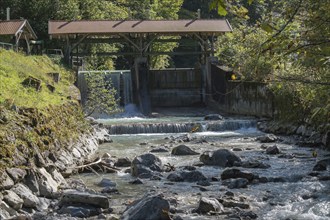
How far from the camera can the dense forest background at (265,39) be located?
5250mm

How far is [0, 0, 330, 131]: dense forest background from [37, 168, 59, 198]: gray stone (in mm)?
4659

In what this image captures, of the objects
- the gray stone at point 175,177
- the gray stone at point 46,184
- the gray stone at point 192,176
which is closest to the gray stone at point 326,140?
the gray stone at point 192,176

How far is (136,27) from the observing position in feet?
110

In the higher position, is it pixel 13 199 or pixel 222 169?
pixel 13 199

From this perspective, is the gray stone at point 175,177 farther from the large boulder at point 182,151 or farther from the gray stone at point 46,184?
the large boulder at point 182,151

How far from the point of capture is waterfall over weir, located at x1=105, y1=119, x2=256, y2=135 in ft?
80.0

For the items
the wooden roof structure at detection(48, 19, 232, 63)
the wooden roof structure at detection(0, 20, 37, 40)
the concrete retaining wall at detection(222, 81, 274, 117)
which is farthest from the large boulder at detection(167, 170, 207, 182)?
the wooden roof structure at detection(0, 20, 37, 40)

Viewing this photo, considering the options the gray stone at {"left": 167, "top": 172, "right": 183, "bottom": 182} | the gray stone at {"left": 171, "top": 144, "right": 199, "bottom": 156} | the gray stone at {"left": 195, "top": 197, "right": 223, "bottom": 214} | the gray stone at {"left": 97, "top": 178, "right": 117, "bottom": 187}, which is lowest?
the gray stone at {"left": 171, "top": 144, "right": 199, "bottom": 156}

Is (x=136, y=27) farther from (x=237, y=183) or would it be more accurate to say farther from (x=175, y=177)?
(x=237, y=183)

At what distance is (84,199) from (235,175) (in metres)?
4.72

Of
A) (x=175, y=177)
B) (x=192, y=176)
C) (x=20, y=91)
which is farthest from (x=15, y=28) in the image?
(x=192, y=176)

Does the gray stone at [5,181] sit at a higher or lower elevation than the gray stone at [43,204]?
higher

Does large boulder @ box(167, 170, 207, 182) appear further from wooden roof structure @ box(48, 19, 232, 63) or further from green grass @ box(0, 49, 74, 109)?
wooden roof structure @ box(48, 19, 232, 63)

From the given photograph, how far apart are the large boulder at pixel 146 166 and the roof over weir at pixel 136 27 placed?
18681mm
